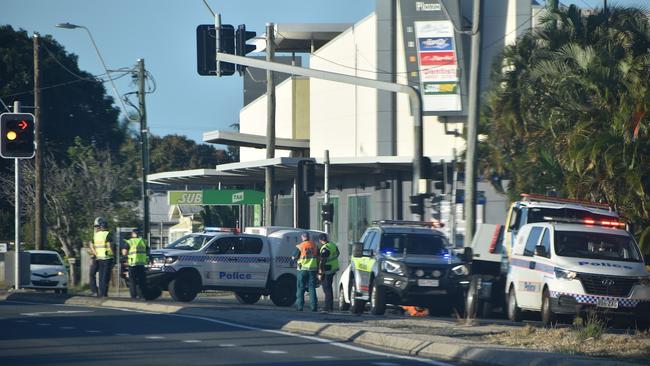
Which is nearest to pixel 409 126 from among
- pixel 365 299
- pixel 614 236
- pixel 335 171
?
pixel 335 171

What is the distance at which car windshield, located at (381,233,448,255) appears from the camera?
25750mm

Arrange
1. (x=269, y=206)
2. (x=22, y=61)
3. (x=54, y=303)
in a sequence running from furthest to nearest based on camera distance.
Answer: (x=22, y=61) → (x=269, y=206) → (x=54, y=303)

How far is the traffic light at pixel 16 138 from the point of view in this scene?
28969 mm

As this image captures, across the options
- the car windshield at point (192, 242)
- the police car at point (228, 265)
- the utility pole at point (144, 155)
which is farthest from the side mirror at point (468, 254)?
the utility pole at point (144, 155)

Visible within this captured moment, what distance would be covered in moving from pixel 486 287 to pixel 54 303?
33.3 ft

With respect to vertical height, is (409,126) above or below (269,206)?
above

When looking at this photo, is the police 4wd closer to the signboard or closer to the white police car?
the signboard

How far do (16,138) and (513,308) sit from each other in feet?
42.1

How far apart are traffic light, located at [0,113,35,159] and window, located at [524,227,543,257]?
485 inches

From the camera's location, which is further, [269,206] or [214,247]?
[269,206]

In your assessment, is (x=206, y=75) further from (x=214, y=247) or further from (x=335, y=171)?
(x=335, y=171)

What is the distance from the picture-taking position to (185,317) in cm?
2308

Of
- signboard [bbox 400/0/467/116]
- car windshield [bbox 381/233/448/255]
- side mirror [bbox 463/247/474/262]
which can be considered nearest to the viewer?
side mirror [bbox 463/247/474/262]

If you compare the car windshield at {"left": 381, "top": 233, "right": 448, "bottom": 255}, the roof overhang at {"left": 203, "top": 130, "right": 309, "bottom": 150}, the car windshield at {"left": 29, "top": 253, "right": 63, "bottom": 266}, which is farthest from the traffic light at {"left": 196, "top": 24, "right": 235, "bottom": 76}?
the roof overhang at {"left": 203, "top": 130, "right": 309, "bottom": 150}
